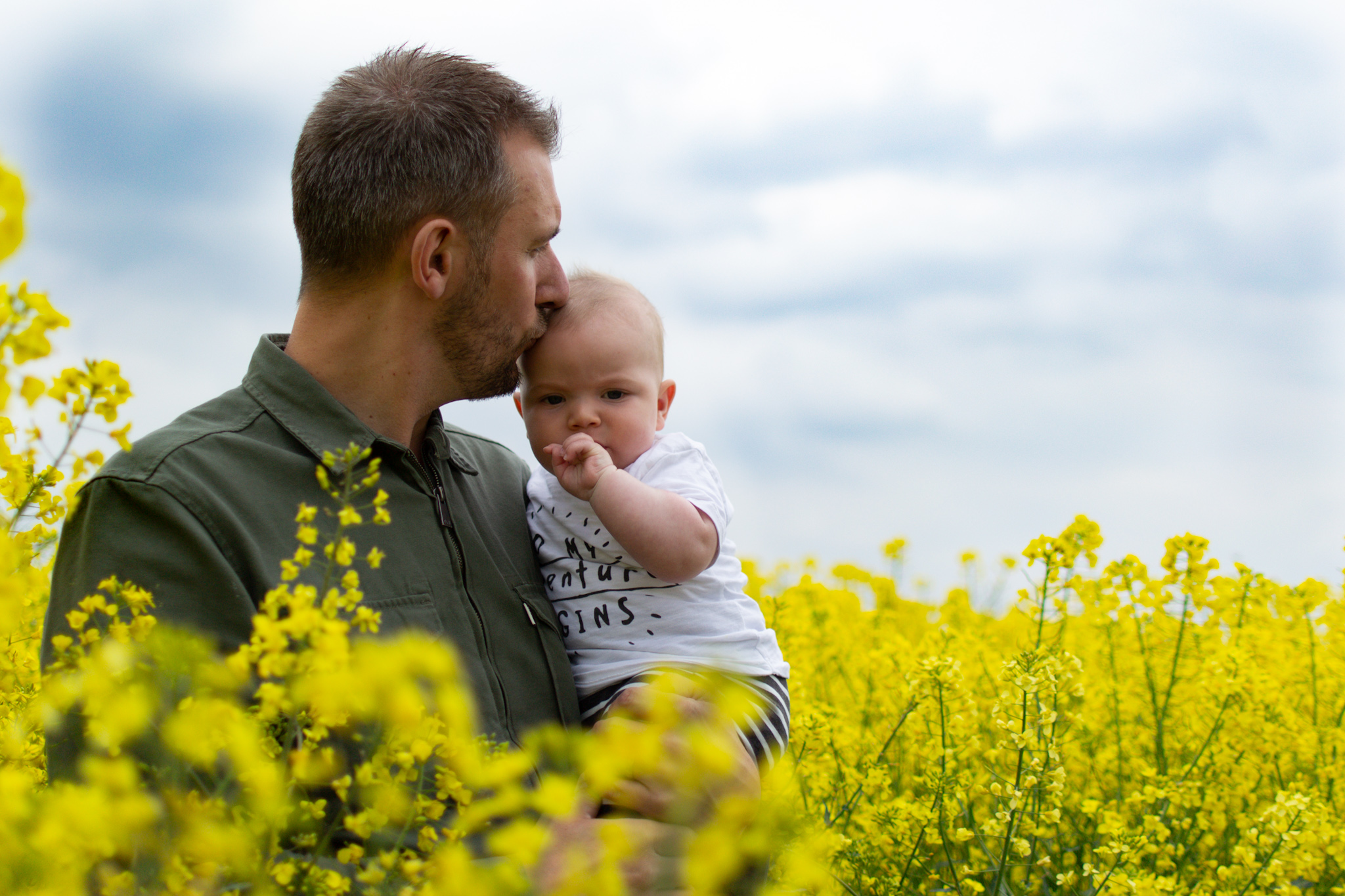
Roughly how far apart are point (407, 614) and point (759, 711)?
28.4 inches

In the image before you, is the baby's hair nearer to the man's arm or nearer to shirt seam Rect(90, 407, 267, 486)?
shirt seam Rect(90, 407, 267, 486)

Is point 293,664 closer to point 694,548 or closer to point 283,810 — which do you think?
point 283,810

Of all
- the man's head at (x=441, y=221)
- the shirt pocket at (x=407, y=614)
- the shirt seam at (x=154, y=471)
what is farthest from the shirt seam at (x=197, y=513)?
the man's head at (x=441, y=221)

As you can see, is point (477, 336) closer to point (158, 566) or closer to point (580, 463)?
point (580, 463)

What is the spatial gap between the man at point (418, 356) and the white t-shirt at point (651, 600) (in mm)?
67

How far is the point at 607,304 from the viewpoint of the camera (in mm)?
2420

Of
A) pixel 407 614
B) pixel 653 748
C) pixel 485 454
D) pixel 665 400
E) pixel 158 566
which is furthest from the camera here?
pixel 485 454

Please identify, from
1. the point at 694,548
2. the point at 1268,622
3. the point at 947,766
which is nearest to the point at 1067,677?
the point at 947,766

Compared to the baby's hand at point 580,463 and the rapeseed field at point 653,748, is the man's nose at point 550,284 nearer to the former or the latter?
the baby's hand at point 580,463

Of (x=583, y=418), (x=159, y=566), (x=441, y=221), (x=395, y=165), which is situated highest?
(x=395, y=165)

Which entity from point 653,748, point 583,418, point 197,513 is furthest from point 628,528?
point 653,748

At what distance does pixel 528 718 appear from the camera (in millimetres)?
2209

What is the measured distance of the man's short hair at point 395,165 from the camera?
92.0 inches

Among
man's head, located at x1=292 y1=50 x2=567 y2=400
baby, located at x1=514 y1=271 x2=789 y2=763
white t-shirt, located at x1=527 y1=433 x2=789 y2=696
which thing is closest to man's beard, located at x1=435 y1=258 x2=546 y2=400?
man's head, located at x1=292 y1=50 x2=567 y2=400
